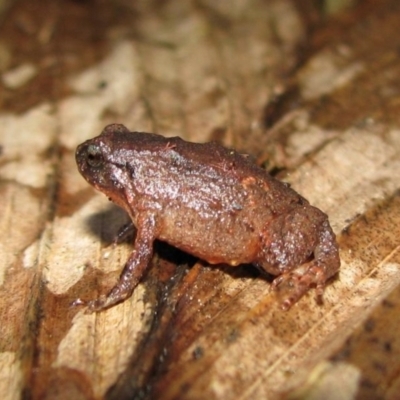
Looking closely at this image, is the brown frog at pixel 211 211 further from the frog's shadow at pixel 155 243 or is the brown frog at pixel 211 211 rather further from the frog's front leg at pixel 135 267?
the frog's shadow at pixel 155 243

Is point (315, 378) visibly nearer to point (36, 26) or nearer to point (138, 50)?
point (138, 50)

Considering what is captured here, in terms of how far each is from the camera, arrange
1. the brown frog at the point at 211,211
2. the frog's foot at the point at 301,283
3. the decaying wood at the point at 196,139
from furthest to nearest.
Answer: the brown frog at the point at 211,211 < the frog's foot at the point at 301,283 < the decaying wood at the point at 196,139

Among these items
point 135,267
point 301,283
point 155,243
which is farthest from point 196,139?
point 301,283

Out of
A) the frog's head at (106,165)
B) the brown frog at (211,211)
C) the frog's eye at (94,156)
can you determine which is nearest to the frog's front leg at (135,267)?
the brown frog at (211,211)

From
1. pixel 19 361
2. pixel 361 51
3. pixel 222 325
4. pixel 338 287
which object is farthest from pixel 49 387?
pixel 361 51

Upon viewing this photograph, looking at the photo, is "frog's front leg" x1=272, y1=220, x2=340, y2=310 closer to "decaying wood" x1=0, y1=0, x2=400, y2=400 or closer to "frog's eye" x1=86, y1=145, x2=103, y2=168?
"decaying wood" x1=0, y1=0, x2=400, y2=400

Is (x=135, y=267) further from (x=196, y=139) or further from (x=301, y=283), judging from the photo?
(x=196, y=139)

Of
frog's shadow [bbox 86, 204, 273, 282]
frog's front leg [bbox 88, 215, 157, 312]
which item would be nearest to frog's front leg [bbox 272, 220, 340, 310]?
frog's shadow [bbox 86, 204, 273, 282]
